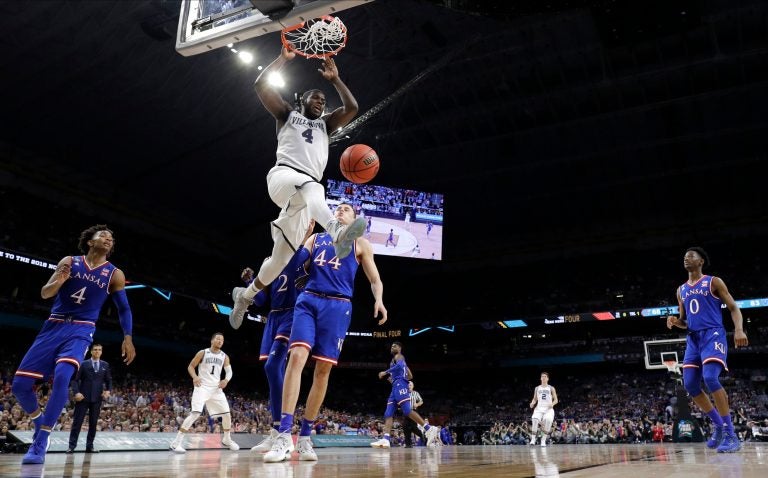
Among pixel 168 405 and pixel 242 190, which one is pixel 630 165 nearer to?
pixel 242 190

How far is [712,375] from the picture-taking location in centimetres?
563

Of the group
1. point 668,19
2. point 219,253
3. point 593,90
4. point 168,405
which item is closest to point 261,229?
point 219,253

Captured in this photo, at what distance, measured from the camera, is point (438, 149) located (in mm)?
23062

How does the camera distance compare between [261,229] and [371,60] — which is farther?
[261,229]

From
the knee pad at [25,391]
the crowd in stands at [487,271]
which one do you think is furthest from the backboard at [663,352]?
the knee pad at [25,391]

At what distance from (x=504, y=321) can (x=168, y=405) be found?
1476 centimetres

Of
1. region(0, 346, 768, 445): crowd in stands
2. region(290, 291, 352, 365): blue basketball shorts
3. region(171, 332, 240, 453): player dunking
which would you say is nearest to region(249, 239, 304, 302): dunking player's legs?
region(290, 291, 352, 365): blue basketball shorts

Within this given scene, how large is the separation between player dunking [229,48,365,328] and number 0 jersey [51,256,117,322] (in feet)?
4.01

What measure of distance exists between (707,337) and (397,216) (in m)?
15.5

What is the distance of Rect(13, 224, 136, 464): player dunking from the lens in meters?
4.12

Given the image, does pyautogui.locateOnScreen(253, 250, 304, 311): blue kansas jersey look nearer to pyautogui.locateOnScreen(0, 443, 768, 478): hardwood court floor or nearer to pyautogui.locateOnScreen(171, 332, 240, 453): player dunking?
pyautogui.locateOnScreen(0, 443, 768, 478): hardwood court floor

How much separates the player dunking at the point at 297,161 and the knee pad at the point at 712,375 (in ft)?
13.3

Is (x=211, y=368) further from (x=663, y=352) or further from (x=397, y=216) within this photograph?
(x=397, y=216)

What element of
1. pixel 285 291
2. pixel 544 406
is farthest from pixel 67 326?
pixel 544 406
